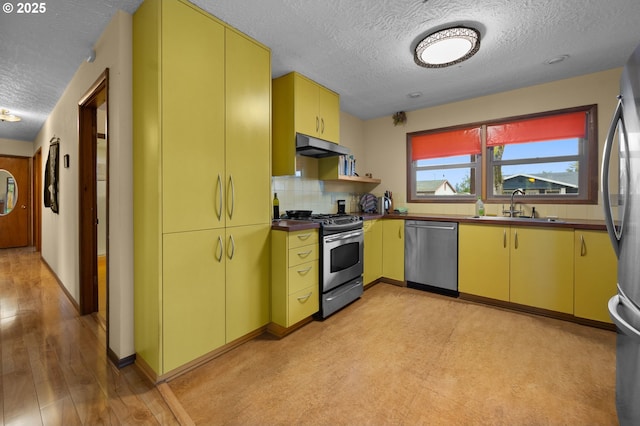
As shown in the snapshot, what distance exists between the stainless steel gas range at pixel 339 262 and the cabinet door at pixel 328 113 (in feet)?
3.31

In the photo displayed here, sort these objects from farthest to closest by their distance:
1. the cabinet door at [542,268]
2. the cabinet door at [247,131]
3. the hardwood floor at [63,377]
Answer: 1. the cabinet door at [542,268]
2. the cabinet door at [247,131]
3. the hardwood floor at [63,377]

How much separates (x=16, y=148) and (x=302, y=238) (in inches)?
287

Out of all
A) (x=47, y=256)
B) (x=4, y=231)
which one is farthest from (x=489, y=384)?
(x=4, y=231)

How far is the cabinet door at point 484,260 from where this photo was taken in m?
2.88

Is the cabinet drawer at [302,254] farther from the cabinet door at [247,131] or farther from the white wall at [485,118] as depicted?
the white wall at [485,118]

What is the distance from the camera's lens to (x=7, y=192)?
6.00m

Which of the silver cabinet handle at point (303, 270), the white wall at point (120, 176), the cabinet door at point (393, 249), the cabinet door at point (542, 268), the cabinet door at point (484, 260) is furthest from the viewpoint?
the cabinet door at point (393, 249)

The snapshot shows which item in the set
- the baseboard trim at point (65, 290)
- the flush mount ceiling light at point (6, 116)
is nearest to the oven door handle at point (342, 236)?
the baseboard trim at point (65, 290)

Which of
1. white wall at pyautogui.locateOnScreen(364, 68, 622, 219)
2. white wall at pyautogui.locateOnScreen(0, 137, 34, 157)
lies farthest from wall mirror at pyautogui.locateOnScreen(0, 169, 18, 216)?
white wall at pyautogui.locateOnScreen(364, 68, 622, 219)

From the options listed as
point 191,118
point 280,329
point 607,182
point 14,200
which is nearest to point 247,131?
point 191,118

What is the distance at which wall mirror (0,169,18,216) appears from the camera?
19.5 ft

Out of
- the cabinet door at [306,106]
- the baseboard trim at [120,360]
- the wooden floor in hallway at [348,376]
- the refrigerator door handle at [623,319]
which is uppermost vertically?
the cabinet door at [306,106]

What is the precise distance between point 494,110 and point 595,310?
7.65ft

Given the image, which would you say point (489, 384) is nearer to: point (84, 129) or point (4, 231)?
point (84, 129)
